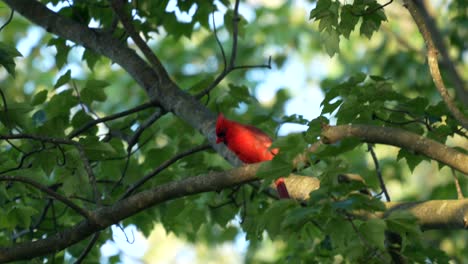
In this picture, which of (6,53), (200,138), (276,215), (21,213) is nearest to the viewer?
(276,215)

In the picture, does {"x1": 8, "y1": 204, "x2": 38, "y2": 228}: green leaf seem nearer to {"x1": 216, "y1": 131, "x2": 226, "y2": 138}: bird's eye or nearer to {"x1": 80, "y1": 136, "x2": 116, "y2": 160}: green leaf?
{"x1": 80, "y1": 136, "x2": 116, "y2": 160}: green leaf

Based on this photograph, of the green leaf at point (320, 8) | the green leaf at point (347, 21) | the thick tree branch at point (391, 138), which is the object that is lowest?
the thick tree branch at point (391, 138)

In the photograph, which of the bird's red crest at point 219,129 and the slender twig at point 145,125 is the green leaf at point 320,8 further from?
the slender twig at point 145,125

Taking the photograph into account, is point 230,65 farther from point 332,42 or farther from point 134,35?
point 332,42

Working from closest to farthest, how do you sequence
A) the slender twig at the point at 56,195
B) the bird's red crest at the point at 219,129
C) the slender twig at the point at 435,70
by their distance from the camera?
the slender twig at the point at 435,70, the slender twig at the point at 56,195, the bird's red crest at the point at 219,129

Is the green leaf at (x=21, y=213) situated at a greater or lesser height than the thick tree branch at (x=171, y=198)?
greater

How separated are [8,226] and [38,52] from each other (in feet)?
27.9

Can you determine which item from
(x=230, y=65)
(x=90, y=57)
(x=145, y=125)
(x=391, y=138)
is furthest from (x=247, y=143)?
(x=391, y=138)

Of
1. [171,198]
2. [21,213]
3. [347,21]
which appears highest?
[347,21]

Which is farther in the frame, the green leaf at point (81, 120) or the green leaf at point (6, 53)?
the green leaf at point (81, 120)

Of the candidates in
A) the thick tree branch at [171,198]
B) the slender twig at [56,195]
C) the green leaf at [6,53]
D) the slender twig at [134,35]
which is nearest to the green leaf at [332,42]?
the thick tree branch at [171,198]

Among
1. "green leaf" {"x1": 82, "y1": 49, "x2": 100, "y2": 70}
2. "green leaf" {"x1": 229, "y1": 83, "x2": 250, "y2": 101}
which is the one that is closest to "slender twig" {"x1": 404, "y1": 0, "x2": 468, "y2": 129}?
"green leaf" {"x1": 229, "y1": 83, "x2": 250, "y2": 101}

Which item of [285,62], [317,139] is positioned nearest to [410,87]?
[285,62]

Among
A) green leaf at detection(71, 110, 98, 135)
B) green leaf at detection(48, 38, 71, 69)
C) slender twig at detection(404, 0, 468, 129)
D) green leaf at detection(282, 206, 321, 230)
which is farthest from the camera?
green leaf at detection(48, 38, 71, 69)
